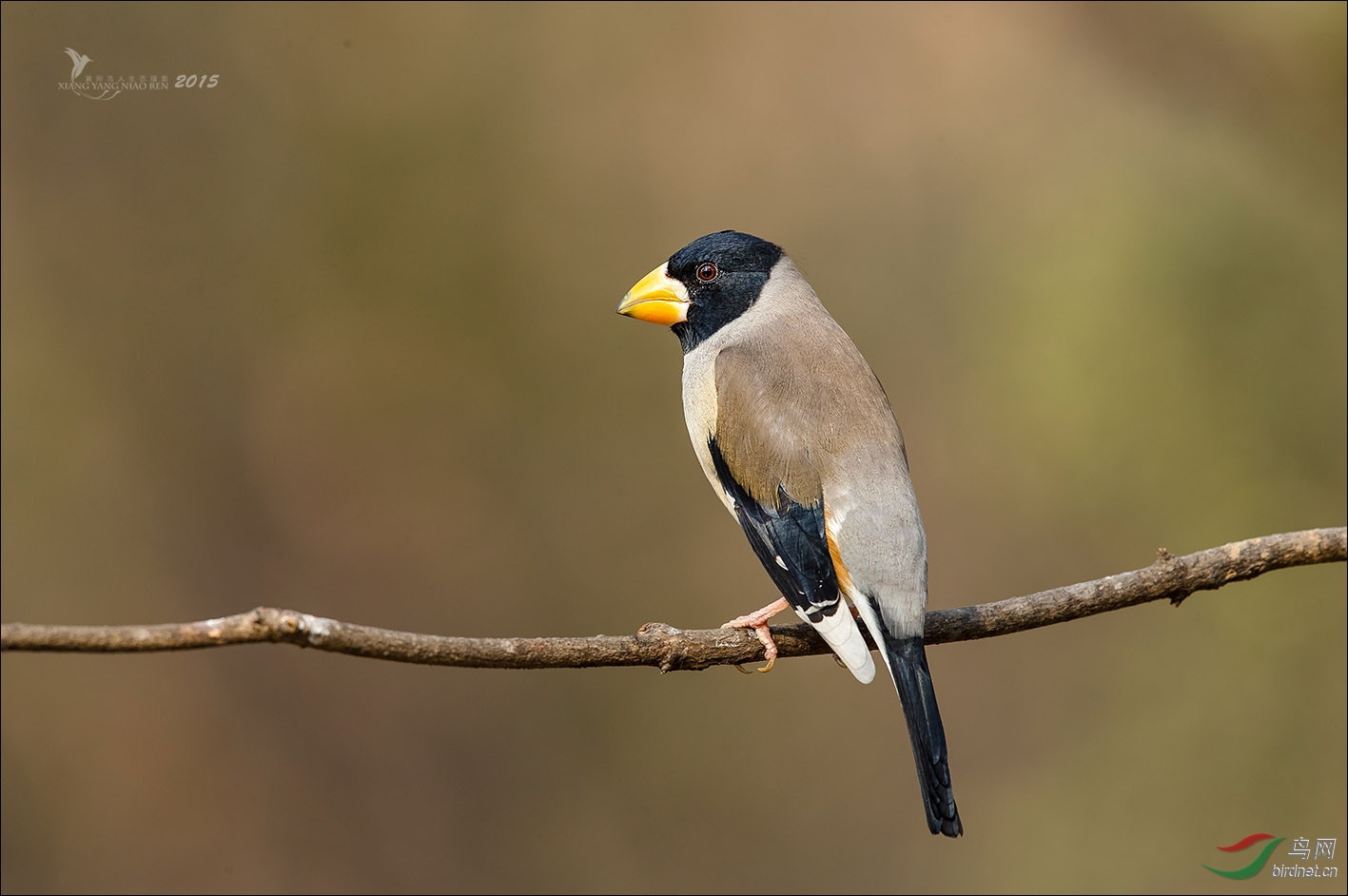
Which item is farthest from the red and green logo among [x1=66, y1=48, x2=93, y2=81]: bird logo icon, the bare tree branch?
[x1=66, y1=48, x2=93, y2=81]: bird logo icon

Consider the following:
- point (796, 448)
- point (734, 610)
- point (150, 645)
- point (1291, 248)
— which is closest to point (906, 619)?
point (796, 448)

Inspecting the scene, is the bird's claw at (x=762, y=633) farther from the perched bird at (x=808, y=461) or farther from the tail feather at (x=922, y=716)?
the tail feather at (x=922, y=716)

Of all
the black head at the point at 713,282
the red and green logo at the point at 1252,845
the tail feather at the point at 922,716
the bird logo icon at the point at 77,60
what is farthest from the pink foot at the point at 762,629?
the bird logo icon at the point at 77,60

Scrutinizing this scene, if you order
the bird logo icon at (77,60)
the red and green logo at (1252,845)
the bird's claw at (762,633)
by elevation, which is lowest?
the red and green logo at (1252,845)

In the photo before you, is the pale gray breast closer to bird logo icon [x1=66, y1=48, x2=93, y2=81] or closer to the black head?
the black head

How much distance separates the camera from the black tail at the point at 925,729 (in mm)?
3172

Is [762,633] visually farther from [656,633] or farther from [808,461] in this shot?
[808,461]

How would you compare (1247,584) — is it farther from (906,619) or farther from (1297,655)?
(906,619)

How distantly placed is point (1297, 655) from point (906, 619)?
528 cm

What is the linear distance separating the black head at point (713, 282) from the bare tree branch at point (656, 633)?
1.31 meters

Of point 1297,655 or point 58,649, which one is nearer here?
point 58,649

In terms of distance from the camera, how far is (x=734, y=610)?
7852 mm

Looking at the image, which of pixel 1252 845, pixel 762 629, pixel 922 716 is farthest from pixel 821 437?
pixel 1252 845

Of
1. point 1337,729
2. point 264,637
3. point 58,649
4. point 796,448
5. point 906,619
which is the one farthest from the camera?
point 1337,729
